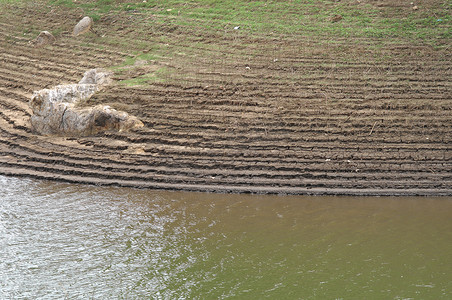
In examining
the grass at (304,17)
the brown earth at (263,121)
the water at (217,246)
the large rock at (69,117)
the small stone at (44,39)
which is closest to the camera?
the water at (217,246)

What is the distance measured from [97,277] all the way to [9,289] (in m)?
1.43

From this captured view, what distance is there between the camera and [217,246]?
984cm

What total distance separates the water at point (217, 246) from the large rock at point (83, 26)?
1001 centimetres

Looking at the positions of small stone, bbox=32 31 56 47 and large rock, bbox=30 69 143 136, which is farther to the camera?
small stone, bbox=32 31 56 47

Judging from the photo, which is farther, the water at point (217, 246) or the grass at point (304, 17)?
the grass at point (304, 17)

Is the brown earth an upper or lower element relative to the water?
upper

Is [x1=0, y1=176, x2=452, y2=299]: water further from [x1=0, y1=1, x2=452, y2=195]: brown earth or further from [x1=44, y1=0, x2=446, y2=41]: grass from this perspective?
[x1=44, y1=0, x2=446, y2=41]: grass

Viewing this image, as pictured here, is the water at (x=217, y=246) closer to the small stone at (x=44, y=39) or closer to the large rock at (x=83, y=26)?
the small stone at (x=44, y=39)

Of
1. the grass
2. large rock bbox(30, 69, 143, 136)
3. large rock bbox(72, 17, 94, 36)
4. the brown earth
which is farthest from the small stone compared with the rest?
large rock bbox(30, 69, 143, 136)

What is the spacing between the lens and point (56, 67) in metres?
18.9

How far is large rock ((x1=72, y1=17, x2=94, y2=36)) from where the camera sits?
2105 centimetres

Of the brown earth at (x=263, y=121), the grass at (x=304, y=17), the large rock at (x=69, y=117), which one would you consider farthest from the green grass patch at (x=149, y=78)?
the grass at (x=304, y=17)

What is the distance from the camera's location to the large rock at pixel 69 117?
14914mm

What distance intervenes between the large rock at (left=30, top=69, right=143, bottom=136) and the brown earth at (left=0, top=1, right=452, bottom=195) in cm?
34
